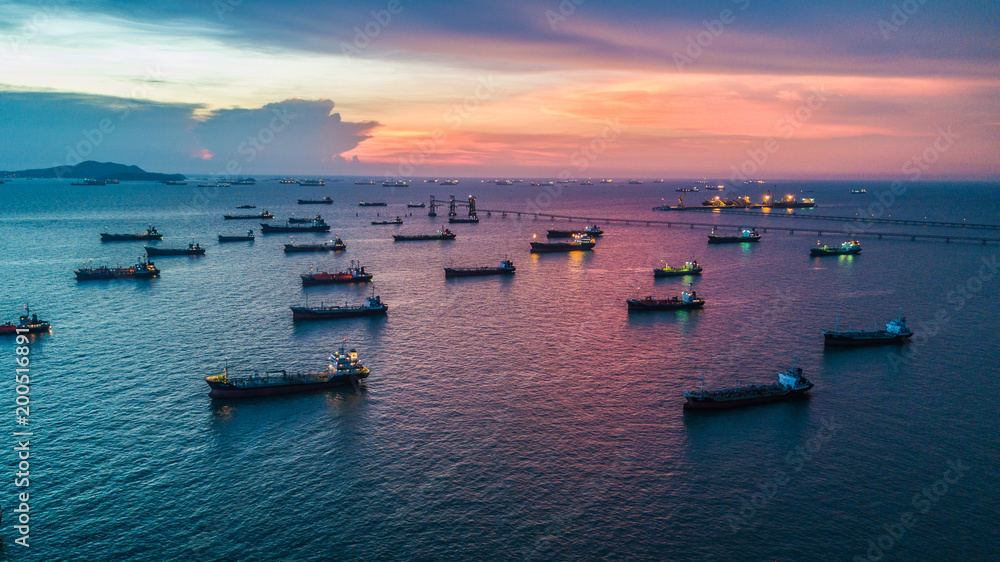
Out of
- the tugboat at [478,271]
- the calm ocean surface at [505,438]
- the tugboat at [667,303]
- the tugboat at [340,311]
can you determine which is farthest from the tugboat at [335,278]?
the tugboat at [667,303]

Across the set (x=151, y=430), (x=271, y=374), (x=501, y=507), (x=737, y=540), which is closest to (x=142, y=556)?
(x=151, y=430)

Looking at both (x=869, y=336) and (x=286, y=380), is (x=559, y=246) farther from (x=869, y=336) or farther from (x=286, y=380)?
(x=286, y=380)

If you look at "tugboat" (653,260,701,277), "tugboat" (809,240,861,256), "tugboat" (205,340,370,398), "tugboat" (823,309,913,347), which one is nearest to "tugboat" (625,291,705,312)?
"tugboat" (823,309,913,347)

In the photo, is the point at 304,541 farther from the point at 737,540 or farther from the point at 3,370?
the point at 3,370

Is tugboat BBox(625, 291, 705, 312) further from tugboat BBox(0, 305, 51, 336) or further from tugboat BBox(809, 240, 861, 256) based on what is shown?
tugboat BBox(0, 305, 51, 336)

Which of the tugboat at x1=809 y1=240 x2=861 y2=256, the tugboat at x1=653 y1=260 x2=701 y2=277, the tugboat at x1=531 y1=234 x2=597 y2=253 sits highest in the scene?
the tugboat at x1=809 y1=240 x2=861 y2=256

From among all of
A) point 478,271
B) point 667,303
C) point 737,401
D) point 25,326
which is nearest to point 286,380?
point 25,326
